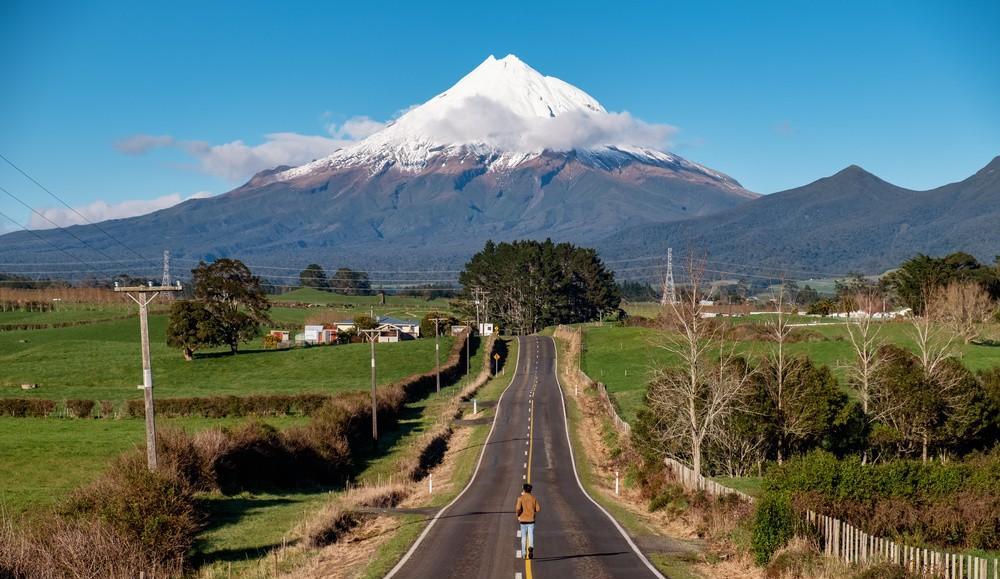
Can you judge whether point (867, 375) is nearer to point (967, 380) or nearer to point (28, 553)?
point (967, 380)

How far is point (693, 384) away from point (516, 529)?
13.0 metres

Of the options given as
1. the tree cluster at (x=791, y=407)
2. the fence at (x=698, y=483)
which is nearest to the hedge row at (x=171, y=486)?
the tree cluster at (x=791, y=407)

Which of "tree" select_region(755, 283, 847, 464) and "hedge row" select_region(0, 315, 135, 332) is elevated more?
"hedge row" select_region(0, 315, 135, 332)

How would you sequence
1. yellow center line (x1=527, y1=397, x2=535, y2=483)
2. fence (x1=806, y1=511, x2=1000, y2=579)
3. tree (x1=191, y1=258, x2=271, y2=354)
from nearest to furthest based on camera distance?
fence (x1=806, y1=511, x2=1000, y2=579), yellow center line (x1=527, y1=397, x2=535, y2=483), tree (x1=191, y1=258, x2=271, y2=354)

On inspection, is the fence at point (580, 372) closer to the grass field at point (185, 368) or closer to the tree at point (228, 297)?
the grass field at point (185, 368)

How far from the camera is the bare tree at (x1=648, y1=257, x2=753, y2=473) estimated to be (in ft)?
134

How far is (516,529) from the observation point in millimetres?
31172

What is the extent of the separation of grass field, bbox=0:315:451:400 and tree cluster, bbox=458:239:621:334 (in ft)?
156

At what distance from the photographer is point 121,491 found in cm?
2867

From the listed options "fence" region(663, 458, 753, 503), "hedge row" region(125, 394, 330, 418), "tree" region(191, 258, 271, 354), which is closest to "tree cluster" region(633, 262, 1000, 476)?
"fence" region(663, 458, 753, 503)

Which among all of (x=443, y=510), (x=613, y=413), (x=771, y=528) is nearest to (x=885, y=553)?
(x=771, y=528)

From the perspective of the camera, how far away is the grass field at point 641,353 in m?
80.6

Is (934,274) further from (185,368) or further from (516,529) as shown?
(516,529)

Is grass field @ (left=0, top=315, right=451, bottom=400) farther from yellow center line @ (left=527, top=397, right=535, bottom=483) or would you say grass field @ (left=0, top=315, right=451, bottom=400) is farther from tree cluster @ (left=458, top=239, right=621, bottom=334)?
tree cluster @ (left=458, top=239, right=621, bottom=334)
